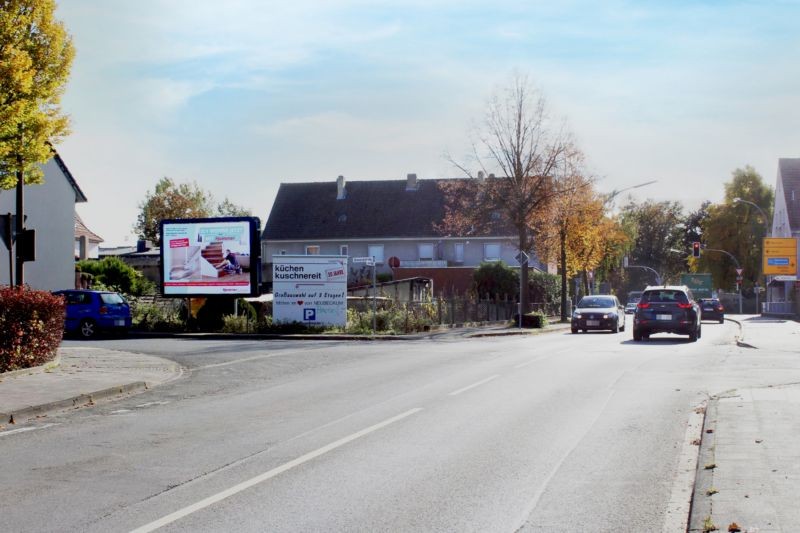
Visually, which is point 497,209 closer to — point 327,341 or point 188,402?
point 327,341

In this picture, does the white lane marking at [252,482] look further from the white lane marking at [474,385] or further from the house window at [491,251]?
the house window at [491,251]

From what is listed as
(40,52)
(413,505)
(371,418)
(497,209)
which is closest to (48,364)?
(40,52)

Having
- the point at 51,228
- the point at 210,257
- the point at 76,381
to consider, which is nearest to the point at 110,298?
the point at 210,257

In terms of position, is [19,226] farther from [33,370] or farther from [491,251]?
[491,251]

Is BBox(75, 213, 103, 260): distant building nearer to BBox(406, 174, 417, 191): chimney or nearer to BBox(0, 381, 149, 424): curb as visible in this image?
BBox(406, 174, 417, 191): chimney

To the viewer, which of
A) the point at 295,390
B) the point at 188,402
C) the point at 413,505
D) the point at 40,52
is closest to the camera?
the point at 413,505

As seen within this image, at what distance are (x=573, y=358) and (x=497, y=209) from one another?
2600cm

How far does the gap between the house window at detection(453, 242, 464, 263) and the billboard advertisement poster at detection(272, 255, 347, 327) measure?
36.9m

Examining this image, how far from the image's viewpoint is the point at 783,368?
18.9 m

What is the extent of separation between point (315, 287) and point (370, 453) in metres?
25.1

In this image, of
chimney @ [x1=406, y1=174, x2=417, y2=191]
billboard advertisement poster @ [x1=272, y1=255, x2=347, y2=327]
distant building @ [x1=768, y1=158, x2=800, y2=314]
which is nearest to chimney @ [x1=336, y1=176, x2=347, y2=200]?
chimney @ [x1=406, y1=174, x2=417, y2=191]

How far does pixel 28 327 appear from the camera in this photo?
59.5 ft

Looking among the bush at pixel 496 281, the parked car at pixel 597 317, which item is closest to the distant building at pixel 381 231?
the bush at pixel 496 281

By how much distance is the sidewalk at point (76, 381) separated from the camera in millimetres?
13320
